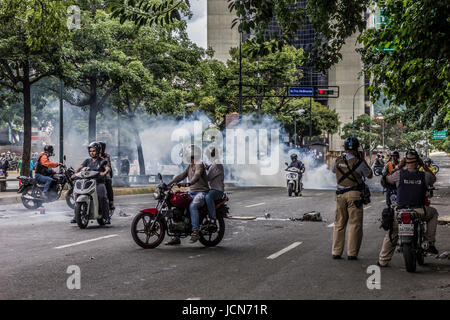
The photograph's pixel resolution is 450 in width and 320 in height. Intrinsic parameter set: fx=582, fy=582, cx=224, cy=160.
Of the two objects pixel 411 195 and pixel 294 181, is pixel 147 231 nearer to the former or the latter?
pixel 411 195

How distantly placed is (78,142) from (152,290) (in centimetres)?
5151

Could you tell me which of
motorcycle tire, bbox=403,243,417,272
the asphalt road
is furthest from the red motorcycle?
motorcycle tire, bbox=403,243,417,272

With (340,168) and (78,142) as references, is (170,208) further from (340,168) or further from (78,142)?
(78,142)

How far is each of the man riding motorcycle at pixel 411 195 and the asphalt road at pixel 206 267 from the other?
14.2 inches

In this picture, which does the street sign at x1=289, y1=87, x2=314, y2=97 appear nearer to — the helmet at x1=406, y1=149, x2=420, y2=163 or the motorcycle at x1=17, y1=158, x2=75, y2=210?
the motorcycle at x1=17, y1=158, x2=75, y2=210

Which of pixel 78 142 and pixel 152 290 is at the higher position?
pixel 78 142

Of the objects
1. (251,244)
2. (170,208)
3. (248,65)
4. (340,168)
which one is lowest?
(251,244)

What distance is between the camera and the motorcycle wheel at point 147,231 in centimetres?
995

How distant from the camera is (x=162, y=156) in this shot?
46219mm

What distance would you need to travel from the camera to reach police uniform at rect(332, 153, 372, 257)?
30.2ft

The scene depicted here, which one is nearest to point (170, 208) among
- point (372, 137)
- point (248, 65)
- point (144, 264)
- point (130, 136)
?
point (144, 264)

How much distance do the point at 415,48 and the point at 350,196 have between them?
2.76 metres

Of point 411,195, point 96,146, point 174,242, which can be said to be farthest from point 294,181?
point 411,195

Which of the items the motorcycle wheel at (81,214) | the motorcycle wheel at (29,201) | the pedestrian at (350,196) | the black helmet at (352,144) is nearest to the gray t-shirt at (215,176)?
the pedestrian at (350,196)
